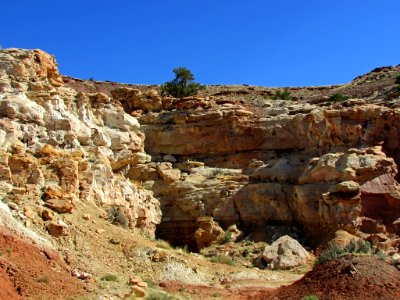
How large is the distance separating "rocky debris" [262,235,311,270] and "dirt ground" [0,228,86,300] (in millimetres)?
8819

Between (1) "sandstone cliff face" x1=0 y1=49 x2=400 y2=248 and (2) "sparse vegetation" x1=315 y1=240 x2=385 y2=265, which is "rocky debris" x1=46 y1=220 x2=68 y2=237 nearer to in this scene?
(1) "sandstone cliff face" x1=0 y1=49 x2=400 y2=248

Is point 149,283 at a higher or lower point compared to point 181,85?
lower

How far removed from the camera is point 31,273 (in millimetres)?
12500

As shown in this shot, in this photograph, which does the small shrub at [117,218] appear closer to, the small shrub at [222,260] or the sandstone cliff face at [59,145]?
the sandstone cliff face at [59,145]

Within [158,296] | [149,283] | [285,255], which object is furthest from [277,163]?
[158,296]

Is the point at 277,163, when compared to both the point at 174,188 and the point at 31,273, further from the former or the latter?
the point at 31,273

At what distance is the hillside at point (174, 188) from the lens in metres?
14.8

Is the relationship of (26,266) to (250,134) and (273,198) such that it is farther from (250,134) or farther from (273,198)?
(250,134)

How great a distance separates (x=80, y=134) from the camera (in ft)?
73.5

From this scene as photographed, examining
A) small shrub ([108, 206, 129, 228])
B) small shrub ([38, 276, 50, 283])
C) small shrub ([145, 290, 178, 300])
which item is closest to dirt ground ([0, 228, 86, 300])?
small shrub ([38, 276, 50, 283])

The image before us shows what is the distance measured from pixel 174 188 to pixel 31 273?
14.0 m

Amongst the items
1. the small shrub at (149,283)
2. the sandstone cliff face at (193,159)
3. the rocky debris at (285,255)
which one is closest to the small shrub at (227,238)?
the sandstone cliff face at (193,159)

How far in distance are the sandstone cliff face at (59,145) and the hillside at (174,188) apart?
6cm

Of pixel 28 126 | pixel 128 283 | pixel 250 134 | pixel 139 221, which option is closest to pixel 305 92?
pixel 250 134
